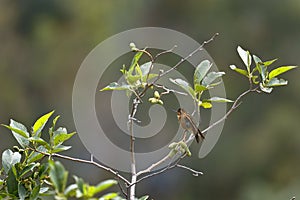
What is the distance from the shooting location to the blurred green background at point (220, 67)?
3.79m

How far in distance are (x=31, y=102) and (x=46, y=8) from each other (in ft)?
2.05

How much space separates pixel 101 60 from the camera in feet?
11.9

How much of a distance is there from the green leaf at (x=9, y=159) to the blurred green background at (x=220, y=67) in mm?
3077

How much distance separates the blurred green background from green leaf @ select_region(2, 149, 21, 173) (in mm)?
3077

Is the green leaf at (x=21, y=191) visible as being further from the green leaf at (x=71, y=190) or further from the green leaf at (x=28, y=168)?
the green leaf at (x=71, y=190)

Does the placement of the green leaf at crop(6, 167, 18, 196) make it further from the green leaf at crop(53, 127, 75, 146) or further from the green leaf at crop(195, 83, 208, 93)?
the green leaf at crop(195, 83, 208, 93)

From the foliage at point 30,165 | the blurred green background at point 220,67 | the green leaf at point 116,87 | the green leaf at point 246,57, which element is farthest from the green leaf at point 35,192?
the blurred green background at point 220,67

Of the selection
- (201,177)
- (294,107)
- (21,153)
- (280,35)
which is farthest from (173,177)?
(21,153)

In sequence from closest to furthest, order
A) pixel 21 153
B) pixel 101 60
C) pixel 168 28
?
pixel 21 153 < pixel 101 60 < pixel 168 28

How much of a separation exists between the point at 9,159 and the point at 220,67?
3.16m

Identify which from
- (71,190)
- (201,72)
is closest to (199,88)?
(201,72)

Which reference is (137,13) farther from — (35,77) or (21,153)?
(21,153)

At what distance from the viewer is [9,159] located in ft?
2.09

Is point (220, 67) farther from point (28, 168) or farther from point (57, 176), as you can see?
point (57, 176)
